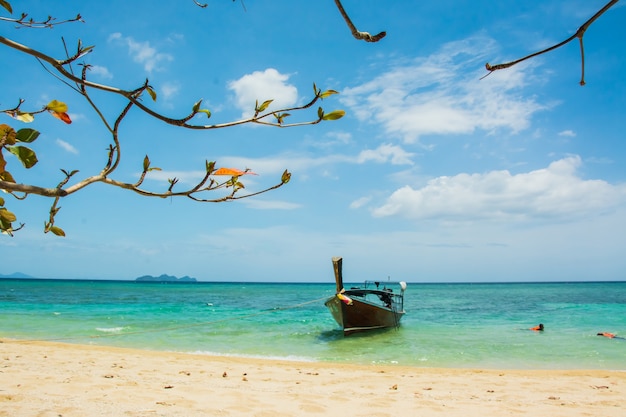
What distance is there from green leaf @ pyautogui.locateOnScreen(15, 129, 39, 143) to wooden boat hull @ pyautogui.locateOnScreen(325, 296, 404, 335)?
47.3 ft

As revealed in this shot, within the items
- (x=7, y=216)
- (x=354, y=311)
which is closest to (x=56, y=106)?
(x=7, y=216)

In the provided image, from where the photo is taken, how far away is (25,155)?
60.3 inches

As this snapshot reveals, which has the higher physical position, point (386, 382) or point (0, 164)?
point (0, 164)

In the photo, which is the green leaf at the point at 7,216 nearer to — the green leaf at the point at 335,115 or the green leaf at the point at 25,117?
the green leaf at the point at 25,117

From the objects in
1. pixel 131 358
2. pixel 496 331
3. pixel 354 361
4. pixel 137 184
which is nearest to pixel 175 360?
pixel 131 358

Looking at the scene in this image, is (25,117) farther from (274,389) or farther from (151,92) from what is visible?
(274,389)

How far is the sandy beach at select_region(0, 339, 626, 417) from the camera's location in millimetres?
5301

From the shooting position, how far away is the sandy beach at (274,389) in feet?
17.4

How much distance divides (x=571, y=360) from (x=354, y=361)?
5.80 meters

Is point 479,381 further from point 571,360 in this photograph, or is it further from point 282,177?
point 282,177

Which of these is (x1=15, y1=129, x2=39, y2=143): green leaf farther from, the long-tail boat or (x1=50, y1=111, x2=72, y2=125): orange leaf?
the long-tail boat

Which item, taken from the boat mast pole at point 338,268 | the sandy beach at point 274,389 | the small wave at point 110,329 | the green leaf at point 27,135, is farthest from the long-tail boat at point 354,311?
the green leaf at point 27,135

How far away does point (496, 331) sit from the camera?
61.2 ft

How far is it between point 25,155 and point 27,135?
3.8 inches
